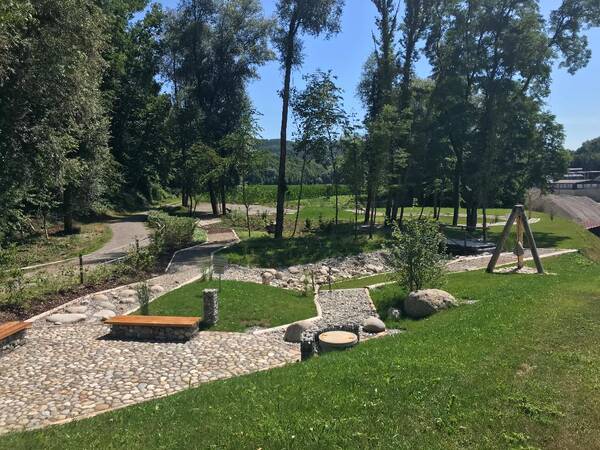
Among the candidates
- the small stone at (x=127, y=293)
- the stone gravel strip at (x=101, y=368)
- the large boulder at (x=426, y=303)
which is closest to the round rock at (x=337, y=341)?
the stone gravel strip at (x=101, y=368)

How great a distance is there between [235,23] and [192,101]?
751 centimetres

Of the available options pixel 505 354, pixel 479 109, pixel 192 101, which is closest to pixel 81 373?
pixel 505 354

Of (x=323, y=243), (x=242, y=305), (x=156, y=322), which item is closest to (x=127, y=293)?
(x=242, y=305)

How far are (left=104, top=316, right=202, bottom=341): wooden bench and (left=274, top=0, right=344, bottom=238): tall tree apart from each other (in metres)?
14.4

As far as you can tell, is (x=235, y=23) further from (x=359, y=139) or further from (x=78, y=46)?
(x=78, y=46)

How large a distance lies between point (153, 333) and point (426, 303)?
699cm

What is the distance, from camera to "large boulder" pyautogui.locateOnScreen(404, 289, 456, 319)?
11.7 meters

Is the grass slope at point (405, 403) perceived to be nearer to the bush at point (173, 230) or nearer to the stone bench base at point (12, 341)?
the stone bench base at point (12, 341)

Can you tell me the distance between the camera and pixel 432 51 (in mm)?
31141

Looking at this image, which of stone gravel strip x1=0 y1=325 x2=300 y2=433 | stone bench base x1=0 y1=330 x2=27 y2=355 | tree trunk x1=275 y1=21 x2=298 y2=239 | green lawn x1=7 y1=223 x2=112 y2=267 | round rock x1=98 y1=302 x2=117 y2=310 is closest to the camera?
stone gravel strip x1=0 y1=325 x2=300 y2=433

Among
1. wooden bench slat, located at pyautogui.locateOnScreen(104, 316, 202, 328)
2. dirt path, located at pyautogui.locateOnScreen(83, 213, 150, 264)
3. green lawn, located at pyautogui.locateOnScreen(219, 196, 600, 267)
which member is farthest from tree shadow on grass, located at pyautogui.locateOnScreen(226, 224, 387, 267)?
wooden bench slat, located at pyautogui.locateOnScreen(104, 316, 202, 328)

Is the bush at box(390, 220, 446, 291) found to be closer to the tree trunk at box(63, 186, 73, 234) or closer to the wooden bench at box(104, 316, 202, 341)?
the wooden bench at box(104, 316, 202, 341)

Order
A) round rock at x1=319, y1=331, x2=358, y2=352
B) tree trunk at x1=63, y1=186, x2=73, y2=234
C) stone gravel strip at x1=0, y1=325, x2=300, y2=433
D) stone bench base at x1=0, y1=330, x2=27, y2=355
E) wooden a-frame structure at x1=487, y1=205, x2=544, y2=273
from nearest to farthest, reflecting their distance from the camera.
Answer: stone gravel strip at x1=0, y1=325, x2=300, y2=433
round rock at x1=319, y1=331, x2=358, y2=352
stone bench base at x1=0, y1=330, x2=27, y2=355
wooden a-frame structure at x1=487, y1=205, x2=544, y2=273
tree trunk at x1=63, y1=186, x2=73, y2=234

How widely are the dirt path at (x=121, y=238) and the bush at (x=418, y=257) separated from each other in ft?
41.4
